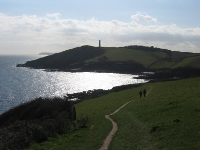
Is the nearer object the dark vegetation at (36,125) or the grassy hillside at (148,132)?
the grassy hillside at (148,132)

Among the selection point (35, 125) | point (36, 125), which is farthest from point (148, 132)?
point (35, 125)

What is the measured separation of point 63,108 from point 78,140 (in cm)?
1809

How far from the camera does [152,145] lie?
20.2 meters

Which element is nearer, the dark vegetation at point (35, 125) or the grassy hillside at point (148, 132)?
the grassy hillside at point (148, 132)

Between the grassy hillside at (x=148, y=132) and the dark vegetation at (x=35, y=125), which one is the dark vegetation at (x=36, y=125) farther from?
the grassy hillside at (x=148, y=132)

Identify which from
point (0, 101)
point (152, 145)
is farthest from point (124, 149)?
point (0, 101)

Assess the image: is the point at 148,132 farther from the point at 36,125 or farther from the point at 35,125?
the point at 35,125

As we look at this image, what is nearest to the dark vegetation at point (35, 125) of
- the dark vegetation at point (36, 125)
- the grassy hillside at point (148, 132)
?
the dark vegetation at point (36, 125)

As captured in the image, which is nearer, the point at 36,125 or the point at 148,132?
the point at 148,132

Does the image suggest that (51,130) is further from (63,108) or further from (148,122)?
(63,108)

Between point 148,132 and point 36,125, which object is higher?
point 148,132

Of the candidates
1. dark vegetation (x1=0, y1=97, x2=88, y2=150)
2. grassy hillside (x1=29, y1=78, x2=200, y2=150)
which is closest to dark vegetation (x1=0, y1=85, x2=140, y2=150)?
dark vegetation (x1=0, y1=97, x2=88, y2=150)

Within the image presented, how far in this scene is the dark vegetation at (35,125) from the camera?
80.6 feet

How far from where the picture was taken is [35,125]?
2928cm
